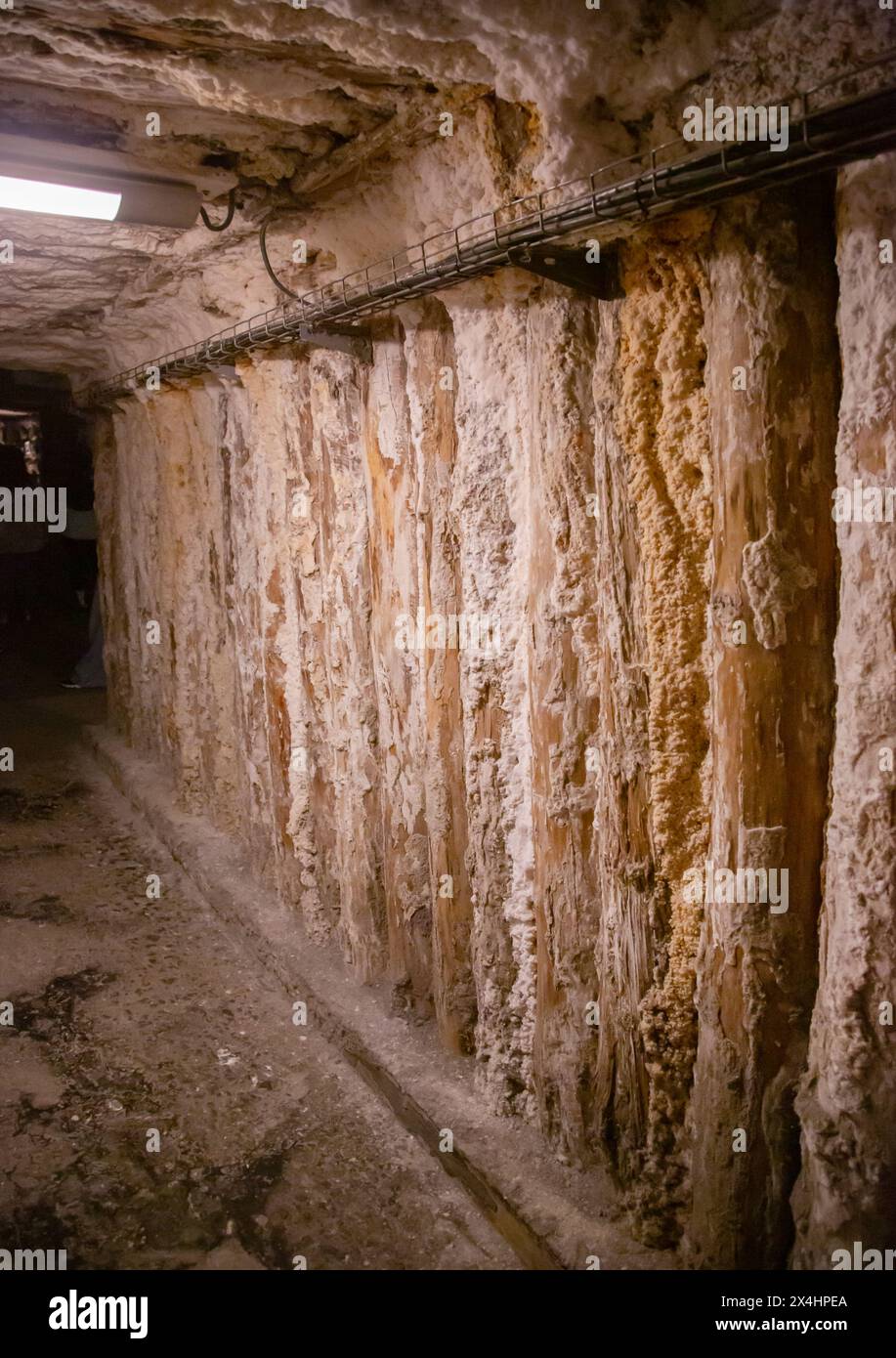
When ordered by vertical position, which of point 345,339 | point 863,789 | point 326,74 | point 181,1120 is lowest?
point 181,1120

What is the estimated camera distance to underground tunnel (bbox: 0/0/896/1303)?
2217 millimetres

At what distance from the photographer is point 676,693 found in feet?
8.54

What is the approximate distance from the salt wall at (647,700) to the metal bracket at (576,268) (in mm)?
54

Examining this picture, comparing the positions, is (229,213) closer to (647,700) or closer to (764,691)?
(647,700)

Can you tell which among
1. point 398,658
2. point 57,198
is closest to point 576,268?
point 398,658

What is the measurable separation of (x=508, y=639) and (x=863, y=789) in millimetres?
1363

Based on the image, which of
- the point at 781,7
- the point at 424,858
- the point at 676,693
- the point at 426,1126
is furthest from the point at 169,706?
the point at 781,7

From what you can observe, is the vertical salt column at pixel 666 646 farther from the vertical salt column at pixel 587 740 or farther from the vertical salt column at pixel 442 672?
the vertical salt column at pixel 442 672

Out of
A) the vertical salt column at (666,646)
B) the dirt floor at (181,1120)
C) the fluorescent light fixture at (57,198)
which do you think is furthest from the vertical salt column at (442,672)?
the fluorescent light fixture at (57,198)

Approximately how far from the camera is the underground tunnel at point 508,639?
7.27 feet

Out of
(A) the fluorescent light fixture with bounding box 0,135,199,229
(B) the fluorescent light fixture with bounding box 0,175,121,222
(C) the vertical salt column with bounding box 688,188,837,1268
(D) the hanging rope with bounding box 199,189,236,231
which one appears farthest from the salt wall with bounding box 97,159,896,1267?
(B) the fluorescent light fixture with bounding box 0,175,121,222

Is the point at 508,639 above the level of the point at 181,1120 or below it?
above

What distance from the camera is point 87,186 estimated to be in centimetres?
332

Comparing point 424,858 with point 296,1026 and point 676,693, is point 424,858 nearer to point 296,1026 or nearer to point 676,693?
point 296,1026
